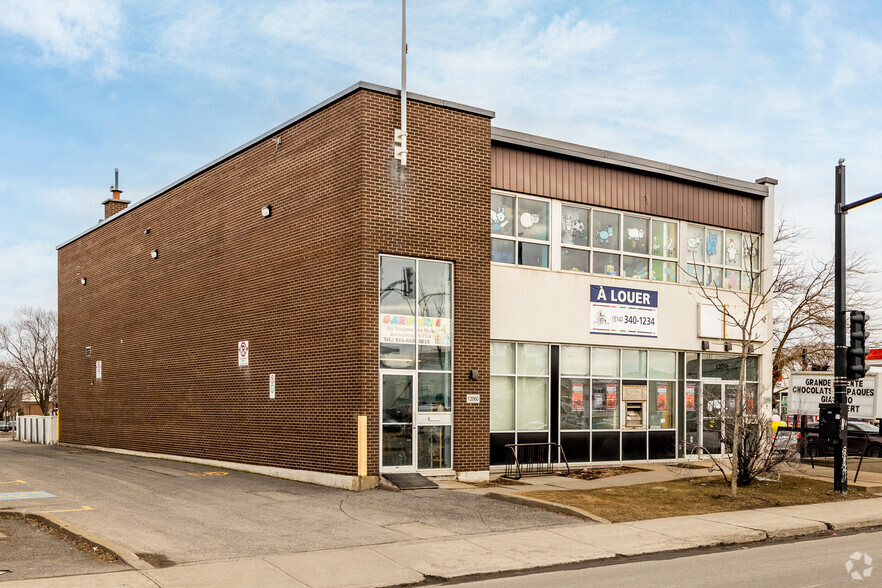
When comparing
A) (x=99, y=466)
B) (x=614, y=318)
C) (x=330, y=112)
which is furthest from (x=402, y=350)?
(x=99, y=466)

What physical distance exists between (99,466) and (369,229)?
33.7ft

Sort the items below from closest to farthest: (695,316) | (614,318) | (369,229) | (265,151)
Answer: (369,229), (265,151), (614,318), (695,316)

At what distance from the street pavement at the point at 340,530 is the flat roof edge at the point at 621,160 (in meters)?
8.32

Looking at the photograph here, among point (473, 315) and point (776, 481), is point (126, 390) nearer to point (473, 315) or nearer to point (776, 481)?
point (473, 315)

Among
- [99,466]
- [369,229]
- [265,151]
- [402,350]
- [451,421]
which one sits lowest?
[99,466]

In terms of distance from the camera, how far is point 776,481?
61.2ft

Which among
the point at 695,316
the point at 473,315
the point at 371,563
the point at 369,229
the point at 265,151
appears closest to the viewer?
the point at 371,563

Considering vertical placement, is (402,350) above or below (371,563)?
above

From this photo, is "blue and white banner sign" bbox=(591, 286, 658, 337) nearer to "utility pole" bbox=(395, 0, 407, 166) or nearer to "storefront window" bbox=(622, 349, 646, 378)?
"storefront window" bbox=(622, 349, 646, 378)

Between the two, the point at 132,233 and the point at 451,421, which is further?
the point at 132,233

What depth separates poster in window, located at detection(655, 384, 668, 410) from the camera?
24.2 meters

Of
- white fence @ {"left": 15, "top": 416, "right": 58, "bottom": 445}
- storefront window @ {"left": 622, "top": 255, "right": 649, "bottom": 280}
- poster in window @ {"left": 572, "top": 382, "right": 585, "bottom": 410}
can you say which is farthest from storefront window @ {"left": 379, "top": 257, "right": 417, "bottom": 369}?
white fence @ {"left": 15, "top": 416, "right": 58, "bottom": 445}

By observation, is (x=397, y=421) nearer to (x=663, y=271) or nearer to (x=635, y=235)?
(x=635, y=235)

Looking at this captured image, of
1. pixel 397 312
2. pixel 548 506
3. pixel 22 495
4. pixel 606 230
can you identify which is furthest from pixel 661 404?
pixel 22 495
